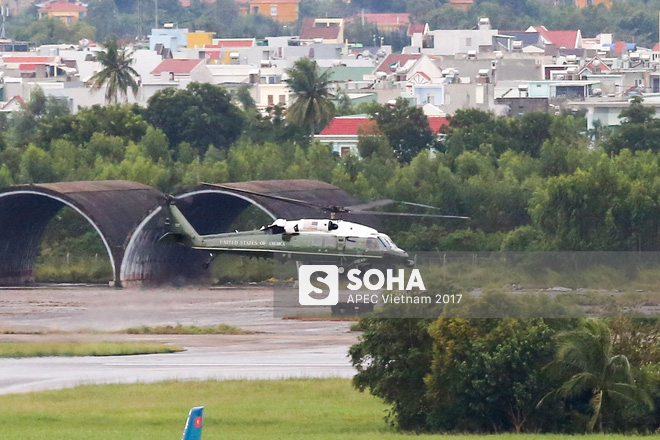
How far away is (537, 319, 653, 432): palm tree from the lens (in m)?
34.3

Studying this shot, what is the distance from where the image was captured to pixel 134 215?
72.7 meters

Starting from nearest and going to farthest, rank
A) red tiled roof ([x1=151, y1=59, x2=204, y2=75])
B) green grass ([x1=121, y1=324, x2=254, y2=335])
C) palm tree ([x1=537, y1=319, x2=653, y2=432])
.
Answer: palm tree ([x1=537, y1=319, x2=653, y2=432]) < green grass ([x1=121, y1=324, x2=254, y2=335]) < red tiled roof ([x1=151, y1=59, x2=204, y2=75])

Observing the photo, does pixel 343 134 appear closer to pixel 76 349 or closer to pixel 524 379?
pixel 76 349

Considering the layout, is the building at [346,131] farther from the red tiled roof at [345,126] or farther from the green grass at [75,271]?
the green grass at [75,271]

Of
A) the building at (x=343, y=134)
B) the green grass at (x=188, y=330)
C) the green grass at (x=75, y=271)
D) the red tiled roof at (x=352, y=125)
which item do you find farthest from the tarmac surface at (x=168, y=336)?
the red tiled roof at (x=352, y=125)

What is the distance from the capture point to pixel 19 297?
67.6 m

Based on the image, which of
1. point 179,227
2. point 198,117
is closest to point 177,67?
point 198,117

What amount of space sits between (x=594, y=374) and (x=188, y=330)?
78.5 feet

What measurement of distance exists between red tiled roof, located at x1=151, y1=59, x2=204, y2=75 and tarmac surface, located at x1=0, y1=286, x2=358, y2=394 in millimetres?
123501

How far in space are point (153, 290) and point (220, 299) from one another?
14.4 feet

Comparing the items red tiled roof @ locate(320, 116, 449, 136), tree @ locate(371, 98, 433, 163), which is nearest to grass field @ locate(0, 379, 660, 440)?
tree @ locate(371, 98, 433, 163)

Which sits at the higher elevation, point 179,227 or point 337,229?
point 337,229

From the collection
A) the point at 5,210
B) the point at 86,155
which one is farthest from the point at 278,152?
the point at 5,210

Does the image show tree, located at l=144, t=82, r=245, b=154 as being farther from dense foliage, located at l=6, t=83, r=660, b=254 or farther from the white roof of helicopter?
the white roof of helicopter
